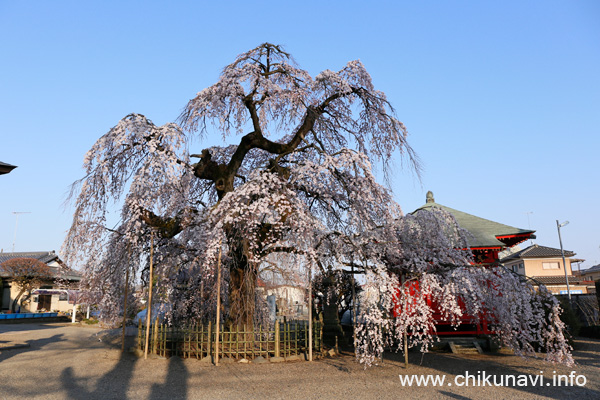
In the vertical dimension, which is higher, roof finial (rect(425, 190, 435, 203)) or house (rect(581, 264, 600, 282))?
roof finial (rect(425, 190, 435, 203))

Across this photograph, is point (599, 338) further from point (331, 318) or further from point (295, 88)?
point (295, 88)

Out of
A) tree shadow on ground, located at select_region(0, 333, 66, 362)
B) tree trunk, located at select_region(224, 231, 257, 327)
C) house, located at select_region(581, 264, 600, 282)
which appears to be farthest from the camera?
house, located at select_region(581, 264, 600, 282)

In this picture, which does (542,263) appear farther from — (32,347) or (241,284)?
(32,347)

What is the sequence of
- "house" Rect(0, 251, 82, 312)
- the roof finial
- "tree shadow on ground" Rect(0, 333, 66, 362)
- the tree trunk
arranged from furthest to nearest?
"house" Rect(0, 251, 82, 312) < the roof finial < "tree shadow on ground" Rect(0, 333, 66, 362) < the tree trunk

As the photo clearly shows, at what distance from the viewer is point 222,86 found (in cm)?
1392

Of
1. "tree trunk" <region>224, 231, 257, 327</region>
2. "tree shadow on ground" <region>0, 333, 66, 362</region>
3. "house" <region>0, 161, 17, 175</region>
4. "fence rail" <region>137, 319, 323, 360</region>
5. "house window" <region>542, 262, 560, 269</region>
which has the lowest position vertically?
"tree shadow on ground" <region>0, 333, 66, 362</region>

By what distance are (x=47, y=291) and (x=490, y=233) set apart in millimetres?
33438

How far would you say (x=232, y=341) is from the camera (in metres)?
12.9

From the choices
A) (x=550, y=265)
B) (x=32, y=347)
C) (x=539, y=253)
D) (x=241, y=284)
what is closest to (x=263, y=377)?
(x=241, y=284)

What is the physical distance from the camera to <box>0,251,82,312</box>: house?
34.1 metres

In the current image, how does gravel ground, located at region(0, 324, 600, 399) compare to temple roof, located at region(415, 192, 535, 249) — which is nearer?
gravel ground, located at region(0, 324, 600, 399)

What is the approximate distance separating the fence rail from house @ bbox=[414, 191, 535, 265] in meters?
6.43

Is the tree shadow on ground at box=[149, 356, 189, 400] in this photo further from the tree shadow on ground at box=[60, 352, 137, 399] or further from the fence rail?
the fence rail

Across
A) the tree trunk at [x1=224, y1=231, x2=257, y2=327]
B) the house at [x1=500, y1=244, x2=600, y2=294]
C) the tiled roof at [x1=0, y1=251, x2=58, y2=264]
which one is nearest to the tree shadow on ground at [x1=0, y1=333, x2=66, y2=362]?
the tree trunk at [x1=224, y1=231, x2=257, y2=327]
